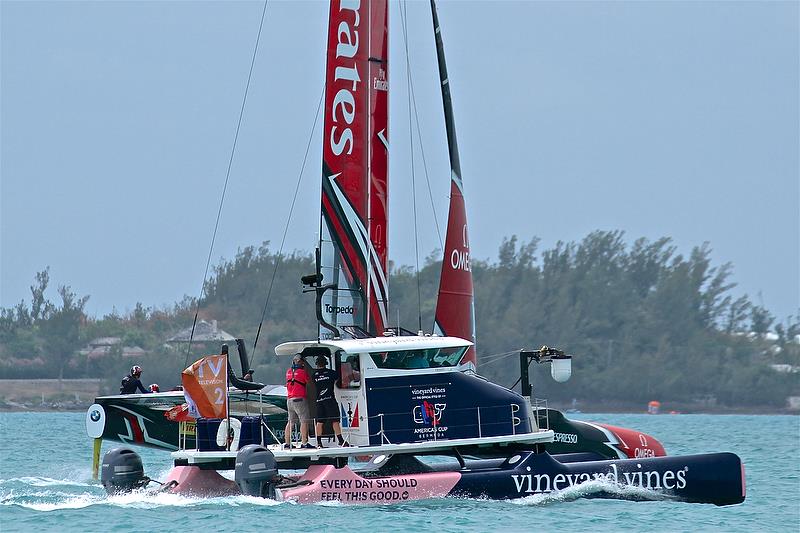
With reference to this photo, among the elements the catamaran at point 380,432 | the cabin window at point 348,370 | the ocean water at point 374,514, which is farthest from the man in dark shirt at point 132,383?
the cabin window at point 348,370

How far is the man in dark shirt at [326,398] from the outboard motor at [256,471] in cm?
117

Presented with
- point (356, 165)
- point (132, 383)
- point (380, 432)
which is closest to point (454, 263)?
point (356, 165)

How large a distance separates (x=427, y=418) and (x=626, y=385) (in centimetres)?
7369

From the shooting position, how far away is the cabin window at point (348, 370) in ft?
71.4

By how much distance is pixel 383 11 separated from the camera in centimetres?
2603

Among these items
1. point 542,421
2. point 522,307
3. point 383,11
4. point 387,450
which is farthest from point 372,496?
point 522,307

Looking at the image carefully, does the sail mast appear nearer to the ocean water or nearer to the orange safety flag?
the ocean water

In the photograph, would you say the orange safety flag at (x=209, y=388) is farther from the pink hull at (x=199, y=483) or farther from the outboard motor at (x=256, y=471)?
the outboard motor at (x=256, y=471)

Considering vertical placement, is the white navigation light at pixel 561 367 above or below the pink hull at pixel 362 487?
above

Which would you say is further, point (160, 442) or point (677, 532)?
point (160, 442)

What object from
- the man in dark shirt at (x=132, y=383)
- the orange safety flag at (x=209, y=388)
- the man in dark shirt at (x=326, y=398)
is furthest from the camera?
the man in dark shirt at (x=132, y=383)

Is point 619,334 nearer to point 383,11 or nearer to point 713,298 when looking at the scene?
point 713,298

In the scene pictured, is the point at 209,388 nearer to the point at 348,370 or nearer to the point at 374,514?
the point at 348,370

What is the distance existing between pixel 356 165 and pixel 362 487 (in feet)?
21.0
